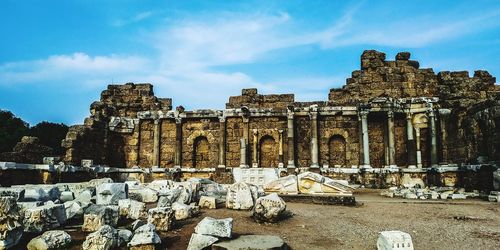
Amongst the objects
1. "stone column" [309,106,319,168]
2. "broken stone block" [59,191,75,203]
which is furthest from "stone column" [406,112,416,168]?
"broken stone block" [59,191,75,203]

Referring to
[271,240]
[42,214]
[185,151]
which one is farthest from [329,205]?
[185,151]

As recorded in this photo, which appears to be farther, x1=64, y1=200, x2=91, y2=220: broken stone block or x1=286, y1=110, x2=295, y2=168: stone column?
x1=286, y1=110, x2=295, y2=168: stone column

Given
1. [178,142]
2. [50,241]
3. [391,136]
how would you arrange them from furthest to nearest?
[178,142], [391,136], [50,241]

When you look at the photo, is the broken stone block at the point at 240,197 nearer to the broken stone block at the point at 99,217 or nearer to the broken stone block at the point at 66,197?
the broken stone block at the point at 99,217

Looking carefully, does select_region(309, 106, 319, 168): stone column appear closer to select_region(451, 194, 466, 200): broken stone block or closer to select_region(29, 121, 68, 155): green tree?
select_region(451, 194, 466, 200): broken stone block

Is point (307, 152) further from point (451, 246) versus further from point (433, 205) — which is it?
point (451, 246)

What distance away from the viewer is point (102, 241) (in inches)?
208

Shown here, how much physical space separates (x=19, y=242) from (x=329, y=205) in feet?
24.2

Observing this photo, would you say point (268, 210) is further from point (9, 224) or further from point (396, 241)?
point (9, 224)

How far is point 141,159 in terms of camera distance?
20.8m

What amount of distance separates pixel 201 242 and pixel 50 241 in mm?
2218

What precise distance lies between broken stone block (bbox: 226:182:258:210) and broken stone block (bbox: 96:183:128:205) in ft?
8.25

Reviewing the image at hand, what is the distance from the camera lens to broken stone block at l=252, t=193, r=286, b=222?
7301 millimetres

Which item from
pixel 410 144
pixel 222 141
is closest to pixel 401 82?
pixel 410 144
